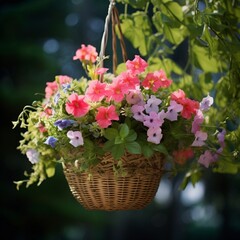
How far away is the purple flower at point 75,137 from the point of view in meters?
1.21

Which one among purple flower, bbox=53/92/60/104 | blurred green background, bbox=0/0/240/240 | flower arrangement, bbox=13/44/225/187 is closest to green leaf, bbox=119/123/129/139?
flower arrangement, bbox=13/44/225/187

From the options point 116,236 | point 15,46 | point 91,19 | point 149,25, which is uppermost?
point 91,19

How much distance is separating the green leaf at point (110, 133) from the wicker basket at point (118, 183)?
66mm

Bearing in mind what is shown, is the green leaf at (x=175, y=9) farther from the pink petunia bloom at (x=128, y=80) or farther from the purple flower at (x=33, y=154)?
the purple flower at (x=33, y=154)

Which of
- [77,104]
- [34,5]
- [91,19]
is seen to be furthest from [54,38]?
[77,104]

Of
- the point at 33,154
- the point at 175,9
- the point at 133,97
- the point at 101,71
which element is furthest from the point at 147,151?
the point at 175,9

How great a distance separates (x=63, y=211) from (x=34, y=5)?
238 cm

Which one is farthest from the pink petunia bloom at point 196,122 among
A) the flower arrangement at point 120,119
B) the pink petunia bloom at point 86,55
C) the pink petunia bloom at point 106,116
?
the pink petunia bloom at point 86,55

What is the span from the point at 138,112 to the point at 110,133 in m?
0.09

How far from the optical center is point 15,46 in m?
5.55

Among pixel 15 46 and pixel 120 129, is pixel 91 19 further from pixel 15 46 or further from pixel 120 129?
pixel 120 129

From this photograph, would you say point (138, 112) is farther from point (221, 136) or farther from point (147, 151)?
point (221, 136)

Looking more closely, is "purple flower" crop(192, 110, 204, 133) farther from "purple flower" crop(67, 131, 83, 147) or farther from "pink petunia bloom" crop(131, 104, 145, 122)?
"purple flower" crop(67, 131, 83, 147)

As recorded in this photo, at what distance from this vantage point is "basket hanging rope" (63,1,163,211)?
1263 mm
